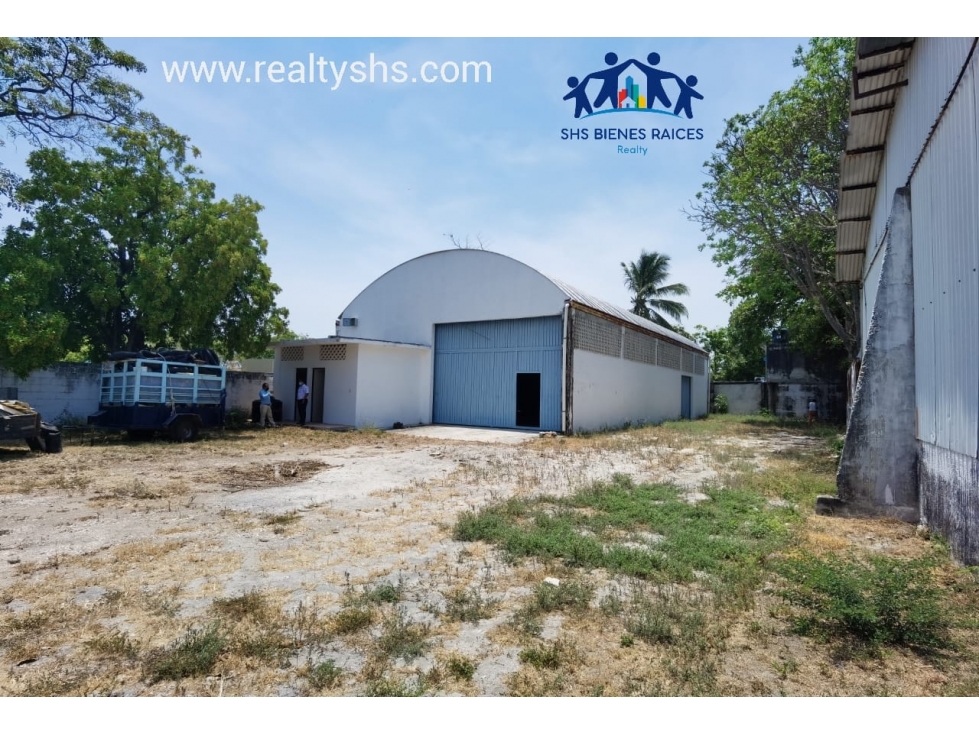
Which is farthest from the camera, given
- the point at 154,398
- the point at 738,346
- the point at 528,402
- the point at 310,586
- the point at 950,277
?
the point at 738,346

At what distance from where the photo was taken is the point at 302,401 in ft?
61.2

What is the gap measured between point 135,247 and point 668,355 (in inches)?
810

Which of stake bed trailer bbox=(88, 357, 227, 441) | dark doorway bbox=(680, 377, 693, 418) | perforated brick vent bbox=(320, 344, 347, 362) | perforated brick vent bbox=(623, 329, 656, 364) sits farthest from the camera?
dark doorway bbox=(680, 377, 693, 418)

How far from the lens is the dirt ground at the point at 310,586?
114 inches

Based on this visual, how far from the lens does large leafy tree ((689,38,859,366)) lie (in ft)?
45.6

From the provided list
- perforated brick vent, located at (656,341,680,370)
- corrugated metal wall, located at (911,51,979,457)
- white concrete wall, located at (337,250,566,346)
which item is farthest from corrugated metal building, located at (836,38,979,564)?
perforated brick vent, located at (656,341,680,370)

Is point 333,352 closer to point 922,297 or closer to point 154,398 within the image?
point 154,398

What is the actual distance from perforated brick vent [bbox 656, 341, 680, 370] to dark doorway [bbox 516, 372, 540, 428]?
7623mm

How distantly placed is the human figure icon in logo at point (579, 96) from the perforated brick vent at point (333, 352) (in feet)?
36.5

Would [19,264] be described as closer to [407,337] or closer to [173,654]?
[407,337]

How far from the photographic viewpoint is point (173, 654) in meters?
3.05

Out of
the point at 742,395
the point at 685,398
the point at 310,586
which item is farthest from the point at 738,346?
the point at 310,586

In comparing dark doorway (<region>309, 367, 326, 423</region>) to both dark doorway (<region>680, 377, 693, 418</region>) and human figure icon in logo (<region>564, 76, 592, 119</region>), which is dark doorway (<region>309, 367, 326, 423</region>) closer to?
human figure icon in logo (<region>564, 76, 592, 119</region>)

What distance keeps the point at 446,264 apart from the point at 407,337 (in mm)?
2953
